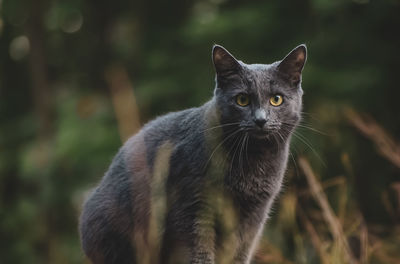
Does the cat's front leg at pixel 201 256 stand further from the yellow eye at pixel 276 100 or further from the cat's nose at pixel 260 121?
the yellow eye at pixel 276 100

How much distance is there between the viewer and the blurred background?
225 inches

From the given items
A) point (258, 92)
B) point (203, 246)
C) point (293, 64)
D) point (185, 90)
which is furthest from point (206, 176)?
point (185, 90)

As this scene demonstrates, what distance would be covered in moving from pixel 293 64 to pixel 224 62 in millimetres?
364

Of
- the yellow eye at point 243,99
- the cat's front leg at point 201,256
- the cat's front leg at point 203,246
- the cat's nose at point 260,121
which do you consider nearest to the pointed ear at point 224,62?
the yellow eye at point 243,99

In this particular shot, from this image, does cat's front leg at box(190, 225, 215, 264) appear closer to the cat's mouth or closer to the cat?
the cat

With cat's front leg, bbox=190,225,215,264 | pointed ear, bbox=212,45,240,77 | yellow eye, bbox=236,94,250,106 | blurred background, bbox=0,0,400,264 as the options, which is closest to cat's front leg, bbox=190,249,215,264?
cat's front leg, bbox=190,225,215,264

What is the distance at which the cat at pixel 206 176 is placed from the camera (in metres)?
2.87

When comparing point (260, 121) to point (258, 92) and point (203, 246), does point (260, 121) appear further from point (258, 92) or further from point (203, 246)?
point (203, 246)

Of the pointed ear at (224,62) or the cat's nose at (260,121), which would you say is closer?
the cat's nose at (260,121)

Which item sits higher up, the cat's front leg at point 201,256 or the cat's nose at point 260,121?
the cat's nose at point 260,121

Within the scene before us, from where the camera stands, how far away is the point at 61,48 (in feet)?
32.9

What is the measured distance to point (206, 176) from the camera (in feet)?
9.40

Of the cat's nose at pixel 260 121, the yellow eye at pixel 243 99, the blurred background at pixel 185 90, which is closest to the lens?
the cat's nose at pixel 260 121

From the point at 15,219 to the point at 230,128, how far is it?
218 inches
